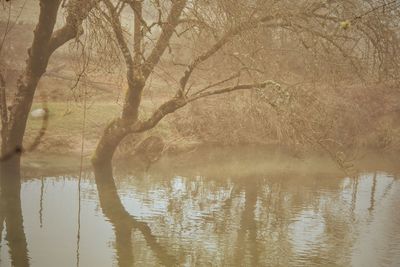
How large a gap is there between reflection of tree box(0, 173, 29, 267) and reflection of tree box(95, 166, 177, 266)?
3.93 feet

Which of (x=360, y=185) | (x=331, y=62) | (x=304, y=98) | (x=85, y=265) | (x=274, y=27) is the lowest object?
(x=85, y=265)

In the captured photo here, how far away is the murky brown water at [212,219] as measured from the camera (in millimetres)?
6609

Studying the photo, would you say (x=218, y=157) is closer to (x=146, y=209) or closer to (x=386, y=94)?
(x=146, y=209)

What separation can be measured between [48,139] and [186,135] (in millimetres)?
3421

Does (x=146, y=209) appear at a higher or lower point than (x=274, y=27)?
lower

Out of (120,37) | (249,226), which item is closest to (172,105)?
(120,37)

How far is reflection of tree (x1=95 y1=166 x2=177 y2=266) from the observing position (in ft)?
21.2

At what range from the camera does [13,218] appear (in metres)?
7.30

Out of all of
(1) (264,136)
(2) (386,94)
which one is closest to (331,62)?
(1) (264,136)

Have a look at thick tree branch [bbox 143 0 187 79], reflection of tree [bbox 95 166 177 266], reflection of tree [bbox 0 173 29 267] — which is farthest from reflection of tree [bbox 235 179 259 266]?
thick tree branch [bbox 143 0 187 79]

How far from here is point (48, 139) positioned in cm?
1088

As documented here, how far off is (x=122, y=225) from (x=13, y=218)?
5.16ft

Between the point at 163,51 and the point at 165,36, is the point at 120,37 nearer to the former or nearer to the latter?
the point at 165,36

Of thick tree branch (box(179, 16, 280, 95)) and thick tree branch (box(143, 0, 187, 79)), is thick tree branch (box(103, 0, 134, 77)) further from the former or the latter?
thick tree branch (box(179, 16, 280, 95))
